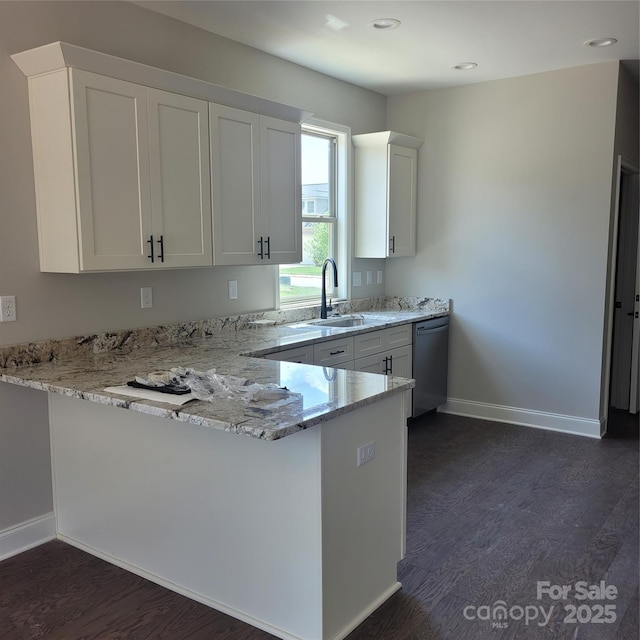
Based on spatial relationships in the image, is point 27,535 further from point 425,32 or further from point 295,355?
point 425,32

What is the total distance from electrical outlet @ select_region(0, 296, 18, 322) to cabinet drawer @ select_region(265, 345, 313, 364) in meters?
1.29

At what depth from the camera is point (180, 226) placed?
10.2ft

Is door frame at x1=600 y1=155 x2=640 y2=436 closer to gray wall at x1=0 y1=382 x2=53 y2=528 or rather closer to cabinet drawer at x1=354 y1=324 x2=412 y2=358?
cabinet drawer at x1=354 y1=324 x2=412 y2=358

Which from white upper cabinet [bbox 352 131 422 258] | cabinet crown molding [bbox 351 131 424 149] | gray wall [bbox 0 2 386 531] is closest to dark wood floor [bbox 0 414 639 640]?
gray wall [bbox 0 2 386 531]

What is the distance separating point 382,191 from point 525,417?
7.14 ft

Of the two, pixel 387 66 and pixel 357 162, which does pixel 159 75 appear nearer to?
pixel 387 66

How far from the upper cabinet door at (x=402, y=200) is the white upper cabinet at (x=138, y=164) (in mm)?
1649

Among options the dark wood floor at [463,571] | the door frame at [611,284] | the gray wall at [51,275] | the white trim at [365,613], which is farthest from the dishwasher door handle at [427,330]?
the white trim at [365,613]

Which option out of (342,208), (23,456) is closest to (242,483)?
(23,456)

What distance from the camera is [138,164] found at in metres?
2.87

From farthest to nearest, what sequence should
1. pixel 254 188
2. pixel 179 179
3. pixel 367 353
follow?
1. pixel 367 353
2. pixel 254 188
3. pixel 179 179

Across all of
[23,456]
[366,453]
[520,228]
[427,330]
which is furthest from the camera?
[427,330]

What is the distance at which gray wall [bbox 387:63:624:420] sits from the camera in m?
A: 4.50

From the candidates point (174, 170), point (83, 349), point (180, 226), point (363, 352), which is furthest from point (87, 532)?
point (363, 352)
